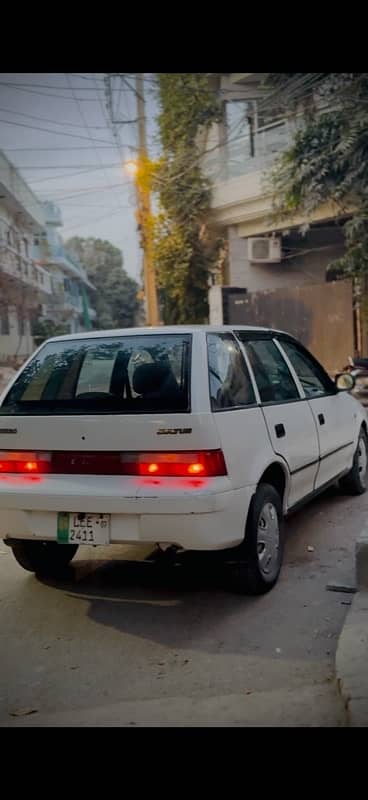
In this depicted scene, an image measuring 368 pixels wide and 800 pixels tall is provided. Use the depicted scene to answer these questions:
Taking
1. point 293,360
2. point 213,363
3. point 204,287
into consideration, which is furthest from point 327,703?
point 204,287

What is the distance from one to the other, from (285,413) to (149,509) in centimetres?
139

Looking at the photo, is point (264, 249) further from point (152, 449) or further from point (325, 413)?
point (152, 449)

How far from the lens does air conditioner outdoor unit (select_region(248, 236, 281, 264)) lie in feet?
53.8

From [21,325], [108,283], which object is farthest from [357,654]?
[108,283]

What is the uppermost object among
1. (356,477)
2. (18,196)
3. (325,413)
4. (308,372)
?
(18,196)

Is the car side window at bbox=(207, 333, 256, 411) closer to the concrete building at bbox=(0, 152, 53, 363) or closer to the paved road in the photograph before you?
the paved road

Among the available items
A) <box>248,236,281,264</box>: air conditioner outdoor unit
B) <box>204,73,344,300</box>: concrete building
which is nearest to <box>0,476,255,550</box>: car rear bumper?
<box>204,73,344,300</box>: concrete building

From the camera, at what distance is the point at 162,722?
9.45 ft

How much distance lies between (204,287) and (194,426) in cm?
1498

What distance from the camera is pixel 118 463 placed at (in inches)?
151

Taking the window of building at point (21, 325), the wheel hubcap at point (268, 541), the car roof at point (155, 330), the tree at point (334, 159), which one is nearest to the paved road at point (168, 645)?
the wheel hubcap at point (268, 541)

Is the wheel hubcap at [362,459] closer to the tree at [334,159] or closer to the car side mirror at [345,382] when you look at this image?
the car side mirror at [345,382]
